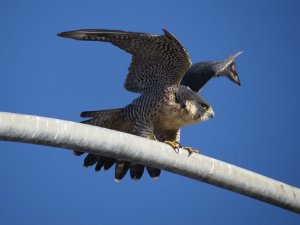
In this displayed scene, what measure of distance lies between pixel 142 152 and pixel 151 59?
409cm

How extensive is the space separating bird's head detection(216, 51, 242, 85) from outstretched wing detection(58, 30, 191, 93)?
5.52 ft

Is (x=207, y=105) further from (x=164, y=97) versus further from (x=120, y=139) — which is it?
(x=120, y=139)

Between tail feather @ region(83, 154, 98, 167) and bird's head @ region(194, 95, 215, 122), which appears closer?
tail feather @ region(83, 154, 98, 167)

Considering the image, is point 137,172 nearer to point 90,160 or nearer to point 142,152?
point 90,160

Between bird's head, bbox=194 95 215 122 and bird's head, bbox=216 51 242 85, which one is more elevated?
bird's head, bbox=216 51 242 85

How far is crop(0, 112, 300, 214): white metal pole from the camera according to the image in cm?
374

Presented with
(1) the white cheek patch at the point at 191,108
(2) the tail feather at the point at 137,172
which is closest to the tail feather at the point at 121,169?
(2) the tail feather at the point at 137,172

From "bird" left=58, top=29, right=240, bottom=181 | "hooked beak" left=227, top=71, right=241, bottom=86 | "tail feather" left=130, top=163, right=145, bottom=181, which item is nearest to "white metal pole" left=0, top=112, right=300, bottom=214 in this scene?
"tail feather" left=130, top=163, right=145, bottom=181

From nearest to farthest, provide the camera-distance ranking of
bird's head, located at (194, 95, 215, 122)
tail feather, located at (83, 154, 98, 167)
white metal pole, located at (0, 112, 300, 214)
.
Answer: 1. white metal pole, located at (0, 112, 300, 214)
2. tail feather, located at (83, 154, 98, 167)
3. bird's head, located at (194, 95, 215, 122)

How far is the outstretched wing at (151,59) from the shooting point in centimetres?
753

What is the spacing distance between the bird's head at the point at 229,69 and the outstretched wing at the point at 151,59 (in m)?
1.68

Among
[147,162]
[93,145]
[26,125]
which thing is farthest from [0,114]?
[147,162]

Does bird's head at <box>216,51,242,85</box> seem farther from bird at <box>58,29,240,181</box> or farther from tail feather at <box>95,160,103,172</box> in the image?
tail feather at <box>95,160,103,172</box>

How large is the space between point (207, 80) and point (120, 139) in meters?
5.49
